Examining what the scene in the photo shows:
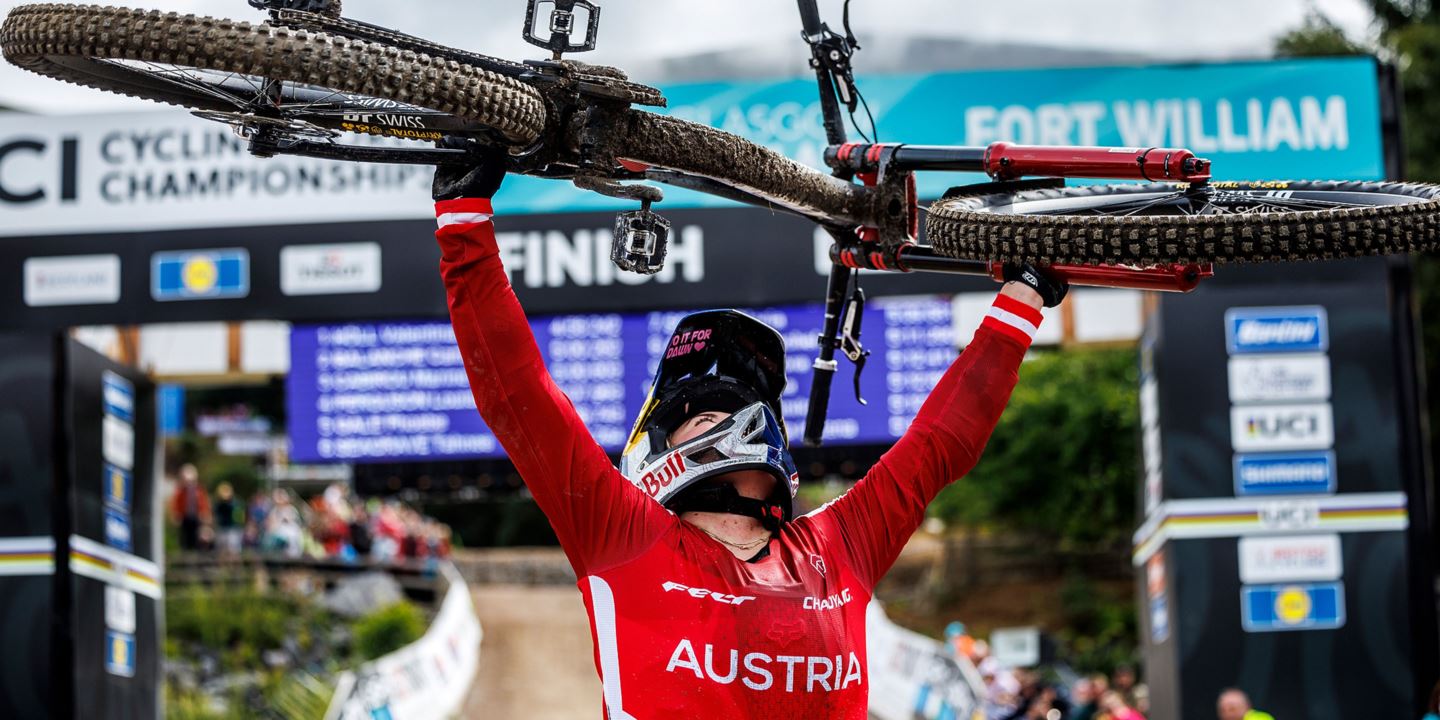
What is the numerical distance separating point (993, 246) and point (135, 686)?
9.81 meters

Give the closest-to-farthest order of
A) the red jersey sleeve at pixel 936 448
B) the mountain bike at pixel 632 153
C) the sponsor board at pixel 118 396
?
the mountain bike at pixel 632 153 → the red jersey sleeve at pixel 936 448 → the sponsor board at pixel 118 396

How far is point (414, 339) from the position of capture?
11.5 metres

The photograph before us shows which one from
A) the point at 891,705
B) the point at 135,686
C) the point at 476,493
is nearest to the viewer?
the point at 135,686

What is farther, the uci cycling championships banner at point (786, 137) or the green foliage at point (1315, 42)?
the green foliage at point (1315, 42)

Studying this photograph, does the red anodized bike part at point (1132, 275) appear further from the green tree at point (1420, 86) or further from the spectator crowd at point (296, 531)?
the spectator crowd at point (296, 531)

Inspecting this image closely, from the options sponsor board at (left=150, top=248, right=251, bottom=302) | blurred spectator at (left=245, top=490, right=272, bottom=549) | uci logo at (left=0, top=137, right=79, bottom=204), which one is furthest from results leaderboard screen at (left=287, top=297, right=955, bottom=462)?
blurred spectator at (left=245, top=490, right=272, bottom=549)

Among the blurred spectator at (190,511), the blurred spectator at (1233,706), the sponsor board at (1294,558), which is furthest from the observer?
the blurred spectator at (190,511)

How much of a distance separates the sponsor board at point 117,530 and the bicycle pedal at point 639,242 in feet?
28.7

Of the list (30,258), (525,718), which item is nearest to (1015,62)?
(30,258)

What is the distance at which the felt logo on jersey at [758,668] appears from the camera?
10.5 feet

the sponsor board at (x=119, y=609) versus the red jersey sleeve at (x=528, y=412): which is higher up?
the red jersey sleeve at (x=528, y=412)

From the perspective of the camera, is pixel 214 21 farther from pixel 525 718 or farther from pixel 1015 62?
pixel 525 718

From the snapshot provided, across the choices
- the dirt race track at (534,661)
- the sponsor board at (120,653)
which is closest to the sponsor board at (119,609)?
the sponsor board at (120,653)

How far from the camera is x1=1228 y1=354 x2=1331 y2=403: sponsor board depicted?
10.6 metres
